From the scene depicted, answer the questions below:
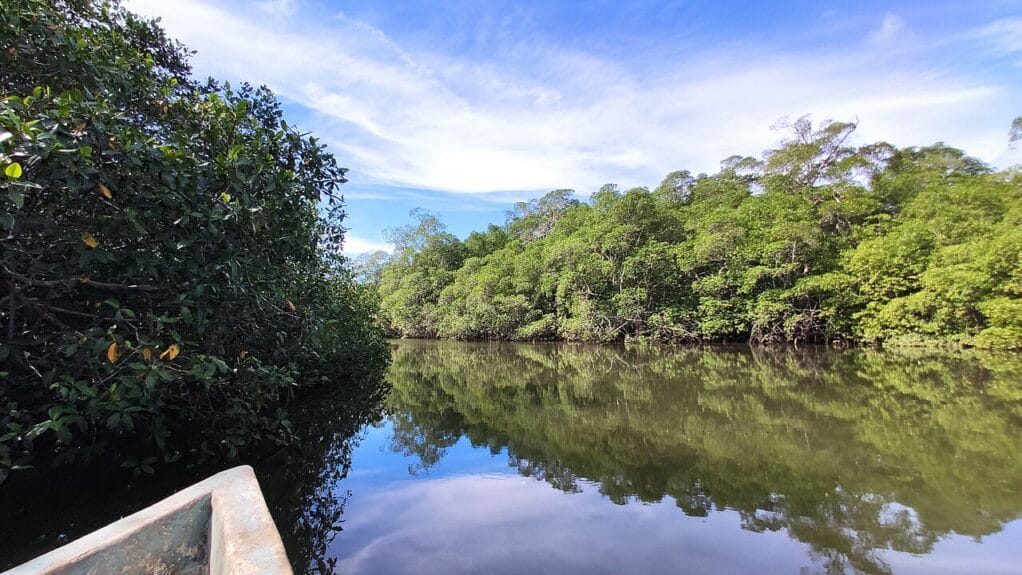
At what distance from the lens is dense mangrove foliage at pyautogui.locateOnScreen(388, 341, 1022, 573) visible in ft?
11.8

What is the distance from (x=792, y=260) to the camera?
17844 mm

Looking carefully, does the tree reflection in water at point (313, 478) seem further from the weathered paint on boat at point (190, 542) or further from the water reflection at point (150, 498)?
the weathered paint on boat at point (190, 542)

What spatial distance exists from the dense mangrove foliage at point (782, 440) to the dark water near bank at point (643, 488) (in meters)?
0.03

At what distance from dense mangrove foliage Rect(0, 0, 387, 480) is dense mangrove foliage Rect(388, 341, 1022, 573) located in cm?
268

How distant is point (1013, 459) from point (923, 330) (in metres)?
→ 14.2

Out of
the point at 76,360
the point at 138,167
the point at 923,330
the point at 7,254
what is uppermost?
the point at 138,167

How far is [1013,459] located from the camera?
14.9 ft

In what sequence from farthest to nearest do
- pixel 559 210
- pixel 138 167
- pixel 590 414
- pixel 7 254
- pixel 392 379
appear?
1. pixel 559 210
2. pixel 392 379
3. pixel 590 414
4. pixel 138 167
5. pixel 7 254

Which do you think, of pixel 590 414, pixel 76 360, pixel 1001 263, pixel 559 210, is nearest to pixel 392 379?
pixel 590 414

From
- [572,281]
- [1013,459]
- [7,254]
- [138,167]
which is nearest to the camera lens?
[7,254]

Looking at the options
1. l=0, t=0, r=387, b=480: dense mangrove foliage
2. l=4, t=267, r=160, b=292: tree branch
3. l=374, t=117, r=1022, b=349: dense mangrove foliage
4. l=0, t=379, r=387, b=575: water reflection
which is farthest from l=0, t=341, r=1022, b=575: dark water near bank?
l=374, t=117, r=1022, b=349: dense mangrove foliage

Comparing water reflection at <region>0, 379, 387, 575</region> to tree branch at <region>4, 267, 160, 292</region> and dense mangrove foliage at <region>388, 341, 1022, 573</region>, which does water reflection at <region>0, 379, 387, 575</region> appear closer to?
dense mangrove foliage at <region>388, 341, 1022, 573</region>

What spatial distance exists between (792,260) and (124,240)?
66.3ft

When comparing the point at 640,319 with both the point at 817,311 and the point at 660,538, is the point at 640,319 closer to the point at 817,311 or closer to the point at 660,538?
the point at 817,311
